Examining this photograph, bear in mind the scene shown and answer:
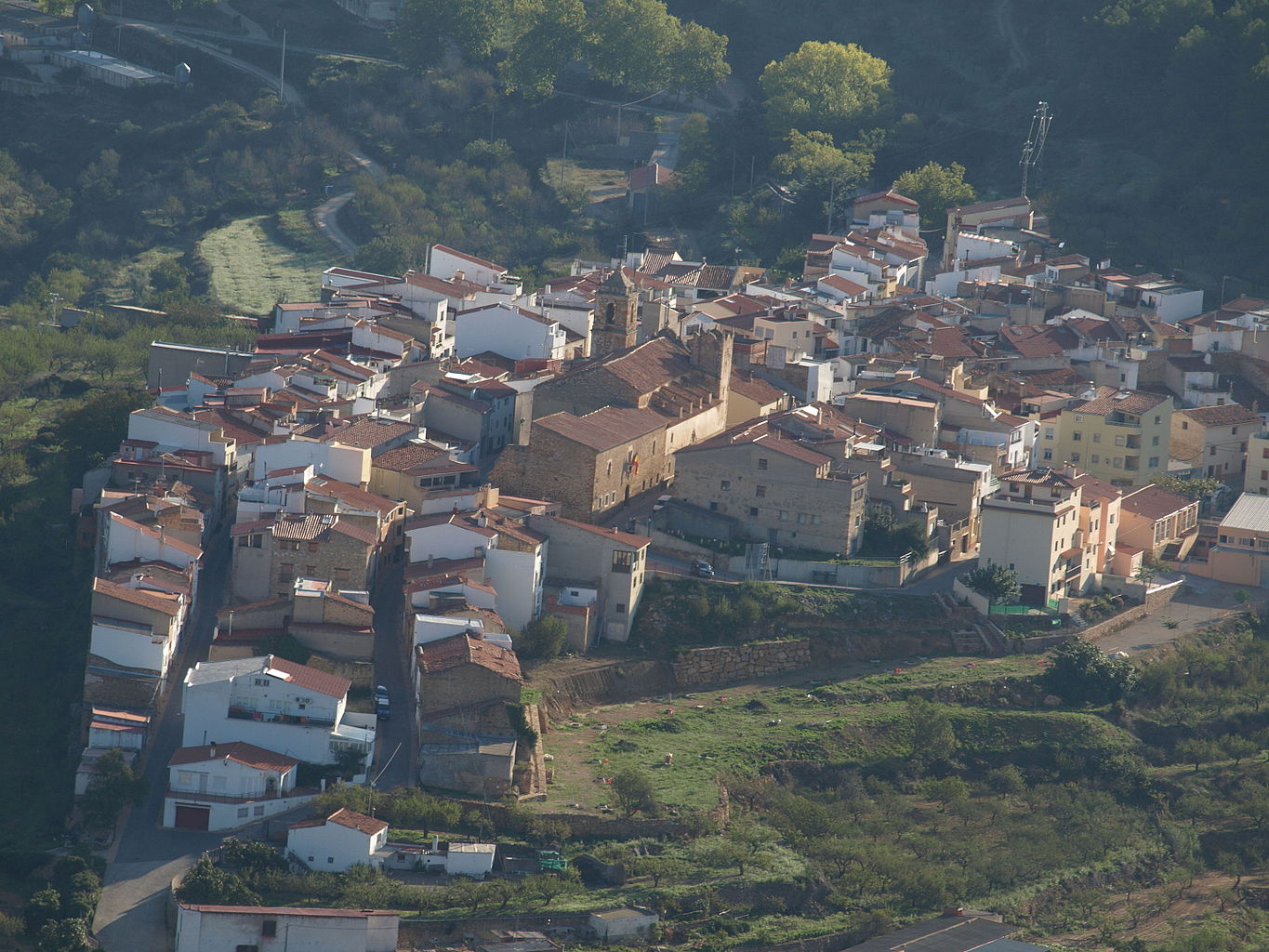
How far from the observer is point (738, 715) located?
4722 cm

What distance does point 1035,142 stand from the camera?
84.8 metres

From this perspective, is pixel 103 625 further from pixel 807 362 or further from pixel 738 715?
pixel 807 362

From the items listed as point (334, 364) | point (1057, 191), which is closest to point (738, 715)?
point (334, 364)

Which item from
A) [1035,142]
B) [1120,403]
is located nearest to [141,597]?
[1120,403]

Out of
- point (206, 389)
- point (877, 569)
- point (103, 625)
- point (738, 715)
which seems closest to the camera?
point (103, 625)

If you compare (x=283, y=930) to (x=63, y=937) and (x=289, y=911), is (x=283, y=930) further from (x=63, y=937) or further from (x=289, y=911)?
(x=63, y=937)

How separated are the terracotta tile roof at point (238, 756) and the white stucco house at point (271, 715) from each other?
20 cm

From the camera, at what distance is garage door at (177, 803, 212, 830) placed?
40.7m

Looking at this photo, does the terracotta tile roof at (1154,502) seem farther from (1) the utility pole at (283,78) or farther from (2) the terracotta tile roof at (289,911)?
(1) the utility pole at (283,78)

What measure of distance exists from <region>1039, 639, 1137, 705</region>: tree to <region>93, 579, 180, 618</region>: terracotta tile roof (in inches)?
722

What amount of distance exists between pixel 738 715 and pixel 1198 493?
1663cm

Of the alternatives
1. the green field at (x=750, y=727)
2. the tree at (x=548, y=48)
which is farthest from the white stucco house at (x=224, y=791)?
the tree at (x=548, y=48)

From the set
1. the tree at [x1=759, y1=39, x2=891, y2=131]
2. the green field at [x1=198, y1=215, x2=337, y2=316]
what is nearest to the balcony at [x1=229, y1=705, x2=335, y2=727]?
the green field at [x1=198, y1=215, x2=337, y2=316]

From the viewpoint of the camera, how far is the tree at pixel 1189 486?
5769 cm
